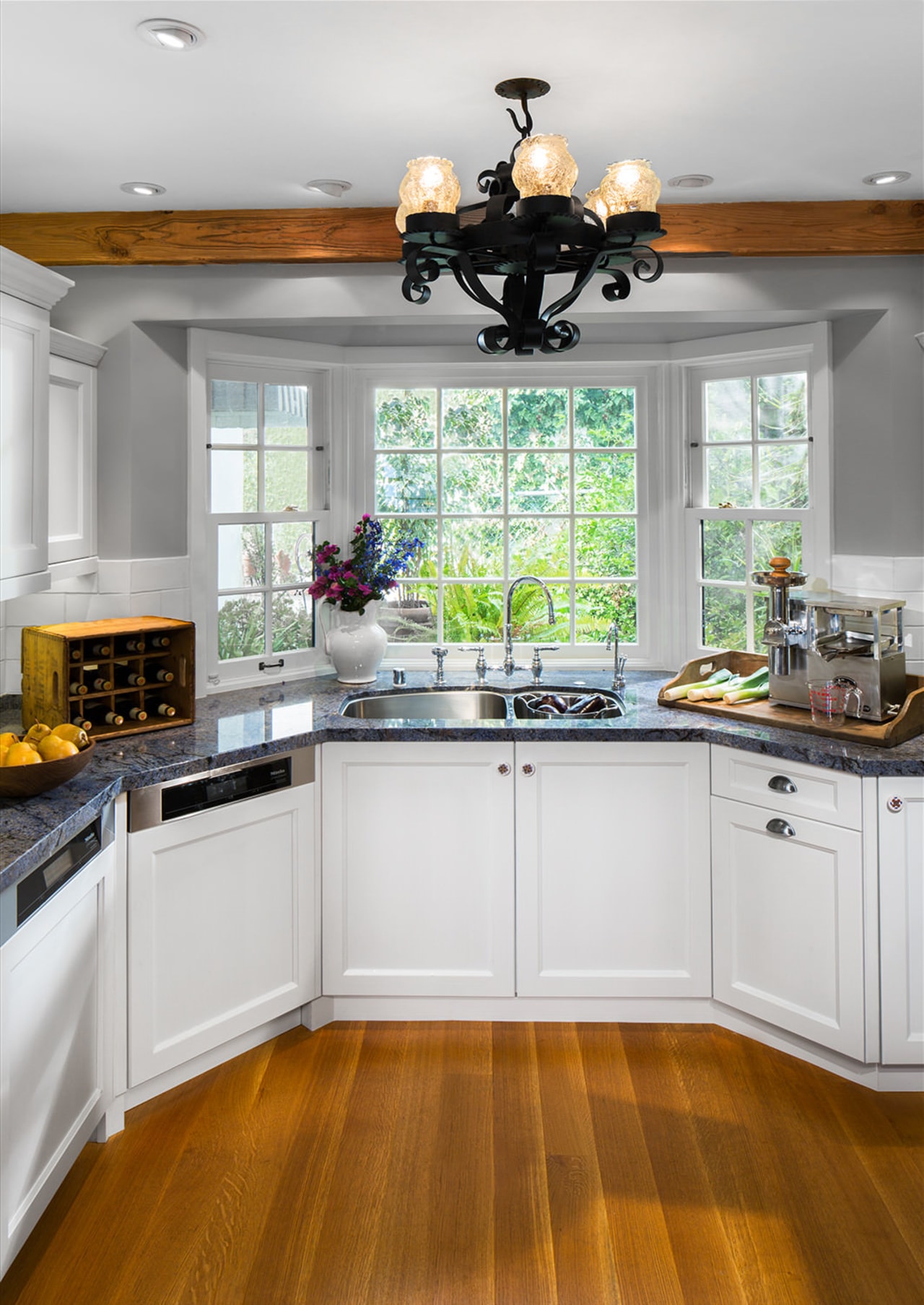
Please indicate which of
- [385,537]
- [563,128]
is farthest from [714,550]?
[563,128]

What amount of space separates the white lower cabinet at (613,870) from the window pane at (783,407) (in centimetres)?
138

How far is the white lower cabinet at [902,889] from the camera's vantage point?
2.63 metres

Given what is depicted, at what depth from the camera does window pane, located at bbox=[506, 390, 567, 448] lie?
13.3 feet

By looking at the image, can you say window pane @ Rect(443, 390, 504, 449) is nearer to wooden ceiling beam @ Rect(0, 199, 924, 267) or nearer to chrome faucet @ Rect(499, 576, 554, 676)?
chrome faucet @ Rect(499, 576, 554, 676)

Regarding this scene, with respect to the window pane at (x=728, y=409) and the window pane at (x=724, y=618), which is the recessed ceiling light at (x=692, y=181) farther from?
the window pane at (x=724, y=618)

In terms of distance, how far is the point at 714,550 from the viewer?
156 inches

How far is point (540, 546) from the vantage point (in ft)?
13.4

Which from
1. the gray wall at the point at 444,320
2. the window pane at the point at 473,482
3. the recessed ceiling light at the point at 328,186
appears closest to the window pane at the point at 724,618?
the gray wall at the point at 444,320

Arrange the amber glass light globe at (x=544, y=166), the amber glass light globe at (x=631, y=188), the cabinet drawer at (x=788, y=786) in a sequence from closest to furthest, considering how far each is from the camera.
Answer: the amber glass light globe at (x=544, y=166), the amber glass light globe at (x=631, y=188), the cabinet drawer at (x=788, y=786)

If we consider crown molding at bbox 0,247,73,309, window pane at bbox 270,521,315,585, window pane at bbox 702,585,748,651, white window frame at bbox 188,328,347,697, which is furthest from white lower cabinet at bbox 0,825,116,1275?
window pane at bbox 702,585,748,651

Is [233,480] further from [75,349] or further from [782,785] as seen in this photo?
[782,785]

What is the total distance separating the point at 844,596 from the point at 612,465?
1.29 m

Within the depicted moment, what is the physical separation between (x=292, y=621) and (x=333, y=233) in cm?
144

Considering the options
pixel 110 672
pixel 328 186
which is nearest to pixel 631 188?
pixel 328 186
